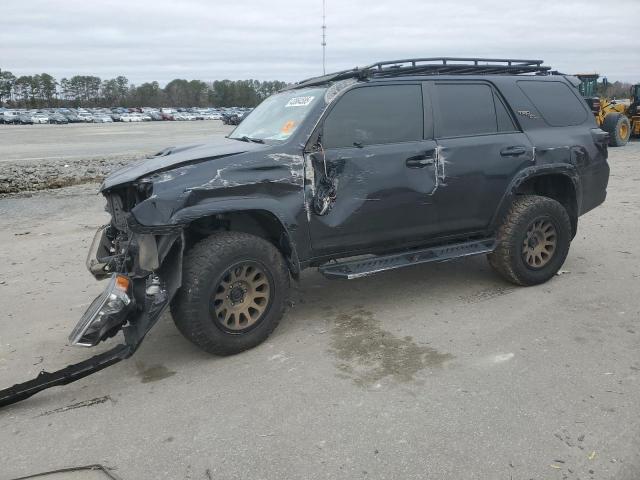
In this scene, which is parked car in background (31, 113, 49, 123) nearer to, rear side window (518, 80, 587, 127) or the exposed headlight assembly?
rear side window (518, 80, 587, 127)

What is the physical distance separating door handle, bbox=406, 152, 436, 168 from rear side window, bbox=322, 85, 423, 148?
0.17 m

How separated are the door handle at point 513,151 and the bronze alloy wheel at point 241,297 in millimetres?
2471

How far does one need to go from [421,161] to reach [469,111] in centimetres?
79

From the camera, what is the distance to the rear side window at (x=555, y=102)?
5.33 meters

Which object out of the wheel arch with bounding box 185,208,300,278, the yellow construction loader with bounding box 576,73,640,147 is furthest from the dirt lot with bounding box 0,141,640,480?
the yellow construction loader with bounding box 576,73,640,147

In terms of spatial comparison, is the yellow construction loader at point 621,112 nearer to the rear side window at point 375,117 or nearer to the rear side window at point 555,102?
the rear side window at point 555,102

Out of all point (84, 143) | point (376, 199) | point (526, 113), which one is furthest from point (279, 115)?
point (84, 143)

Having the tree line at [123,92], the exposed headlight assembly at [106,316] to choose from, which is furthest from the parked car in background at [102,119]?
the exposed headlight assembly at [106,316]

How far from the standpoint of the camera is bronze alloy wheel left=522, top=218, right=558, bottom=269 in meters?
5.16

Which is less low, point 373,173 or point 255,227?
point 373,173

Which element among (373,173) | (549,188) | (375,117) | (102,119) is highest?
(102,119)

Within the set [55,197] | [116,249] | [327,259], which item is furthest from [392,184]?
[55,197]

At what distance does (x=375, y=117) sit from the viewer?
4496mm

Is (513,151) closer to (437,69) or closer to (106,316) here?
(437,69)
